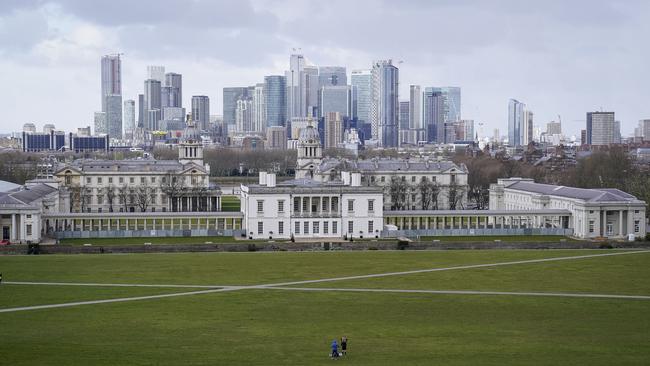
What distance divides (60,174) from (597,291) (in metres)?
69.4

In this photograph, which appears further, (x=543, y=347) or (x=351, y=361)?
(x=543, y=347)

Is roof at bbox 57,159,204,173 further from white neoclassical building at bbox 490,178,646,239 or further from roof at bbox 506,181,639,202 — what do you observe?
white neoclassical building at bbox 490,178,646,239

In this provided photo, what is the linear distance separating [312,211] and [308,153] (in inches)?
1529

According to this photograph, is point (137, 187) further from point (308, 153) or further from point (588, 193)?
point (588, 193)

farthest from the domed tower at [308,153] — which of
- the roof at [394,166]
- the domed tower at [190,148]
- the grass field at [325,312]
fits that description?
the grass field at [325,312]

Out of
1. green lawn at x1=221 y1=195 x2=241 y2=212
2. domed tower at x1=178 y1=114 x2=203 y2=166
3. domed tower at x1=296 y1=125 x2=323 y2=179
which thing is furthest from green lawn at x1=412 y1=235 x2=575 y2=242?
domed tower at x1=178 y1=114 x2=203 y2=166

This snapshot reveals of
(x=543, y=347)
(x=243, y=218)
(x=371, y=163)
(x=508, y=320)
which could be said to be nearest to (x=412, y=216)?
(x=243, y=218)

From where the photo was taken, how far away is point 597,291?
47344mm

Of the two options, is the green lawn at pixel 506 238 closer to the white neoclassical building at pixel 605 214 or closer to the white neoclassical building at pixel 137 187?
the white neoclassical building at pixel 605 214

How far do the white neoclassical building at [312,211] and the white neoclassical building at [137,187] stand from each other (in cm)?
2085

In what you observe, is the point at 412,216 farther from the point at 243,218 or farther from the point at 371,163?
the point at 371,163

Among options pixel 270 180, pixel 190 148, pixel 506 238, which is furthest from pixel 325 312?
pixel 190 148

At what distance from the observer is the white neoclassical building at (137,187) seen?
324 ft

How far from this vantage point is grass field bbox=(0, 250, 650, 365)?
34.0 m
